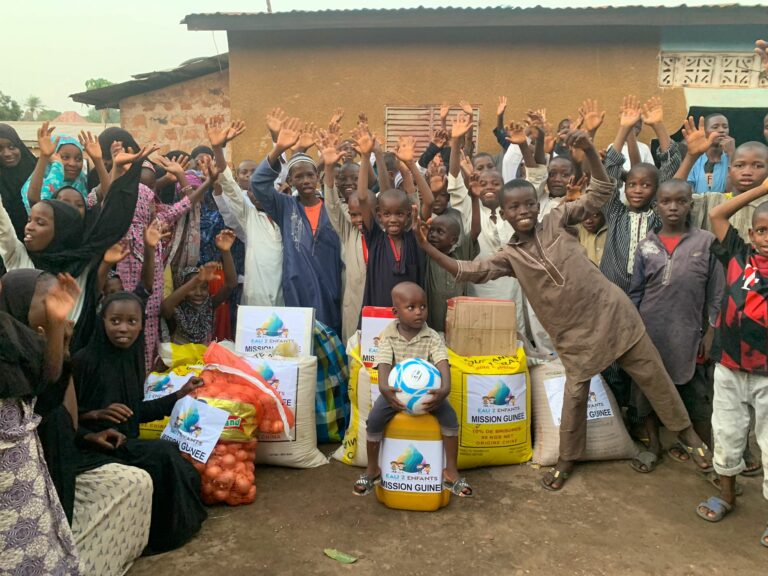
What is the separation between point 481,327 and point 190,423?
1.78 meters

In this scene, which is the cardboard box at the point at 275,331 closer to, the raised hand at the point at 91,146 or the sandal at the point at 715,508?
the raised hand at the point at 91,146

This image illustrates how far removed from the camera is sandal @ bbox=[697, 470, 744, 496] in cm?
340

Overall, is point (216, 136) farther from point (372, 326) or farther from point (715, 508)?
point (715, 508)

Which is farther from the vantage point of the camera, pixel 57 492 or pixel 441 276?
pixel 441 276

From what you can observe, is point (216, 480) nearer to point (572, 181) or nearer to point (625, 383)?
point (625, 383)

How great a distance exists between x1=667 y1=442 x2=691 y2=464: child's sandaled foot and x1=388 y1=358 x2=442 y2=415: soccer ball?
176 centimetres

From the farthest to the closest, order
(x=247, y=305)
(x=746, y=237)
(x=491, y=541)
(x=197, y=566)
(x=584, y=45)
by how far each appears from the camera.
Result: (x=584, y=45)
(x=247, y=305)
(x=746, y=237)
(x=491, y=541)
(x=197, y=566)

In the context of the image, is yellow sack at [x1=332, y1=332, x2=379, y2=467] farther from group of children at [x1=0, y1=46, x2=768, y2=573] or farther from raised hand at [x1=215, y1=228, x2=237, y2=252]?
raised hand at [x1=215, y1=228, x2=237, y2=252]

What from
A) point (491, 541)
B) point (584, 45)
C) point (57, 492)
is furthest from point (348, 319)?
point (584, 45)

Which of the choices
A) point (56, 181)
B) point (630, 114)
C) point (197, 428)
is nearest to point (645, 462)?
point (630, 114)

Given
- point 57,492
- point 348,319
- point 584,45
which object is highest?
point 584,45

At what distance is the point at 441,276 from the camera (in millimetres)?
4172

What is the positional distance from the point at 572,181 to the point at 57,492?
146 inches

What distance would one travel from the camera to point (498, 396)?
369 cm
